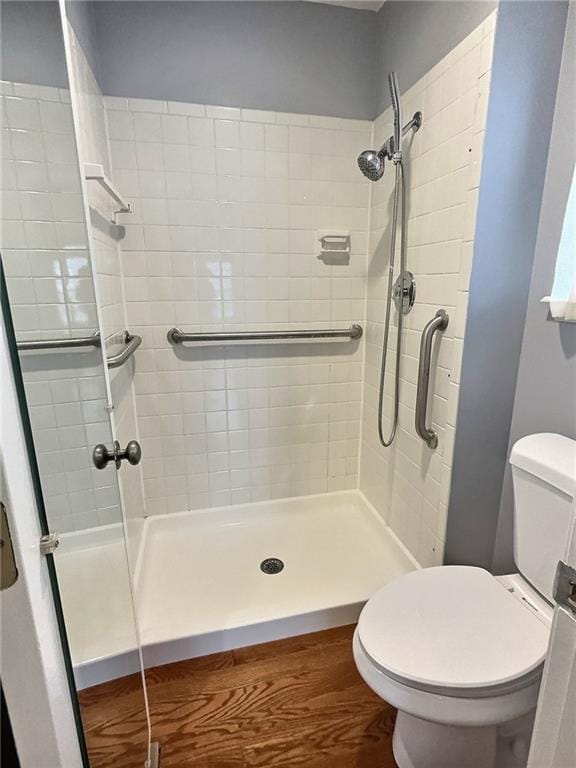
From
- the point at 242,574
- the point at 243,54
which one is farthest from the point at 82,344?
the point at 243,54

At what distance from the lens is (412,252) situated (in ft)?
5.00

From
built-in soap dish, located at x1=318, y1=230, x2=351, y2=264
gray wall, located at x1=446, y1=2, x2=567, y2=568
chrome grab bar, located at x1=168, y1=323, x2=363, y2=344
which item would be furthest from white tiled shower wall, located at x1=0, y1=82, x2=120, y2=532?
built-in soap dish, located at x1=318, y1=230, x2=351, y2=264

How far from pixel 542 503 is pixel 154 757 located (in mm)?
1251

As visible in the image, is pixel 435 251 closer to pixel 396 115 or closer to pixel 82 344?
pixel 396 115

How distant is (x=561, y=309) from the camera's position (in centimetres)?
110

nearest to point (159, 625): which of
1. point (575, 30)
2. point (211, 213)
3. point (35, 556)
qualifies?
point (35, 556)

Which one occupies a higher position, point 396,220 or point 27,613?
point 396,220

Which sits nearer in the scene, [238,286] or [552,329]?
[552,329]

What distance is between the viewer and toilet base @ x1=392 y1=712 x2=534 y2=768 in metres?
1.01

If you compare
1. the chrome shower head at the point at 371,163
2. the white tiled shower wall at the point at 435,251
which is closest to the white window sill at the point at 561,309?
the white tiled shower wall at the point at 435,251

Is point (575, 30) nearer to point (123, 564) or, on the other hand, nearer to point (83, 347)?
point (83, 347)

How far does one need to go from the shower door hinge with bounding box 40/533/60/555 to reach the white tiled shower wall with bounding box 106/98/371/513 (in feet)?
4.67

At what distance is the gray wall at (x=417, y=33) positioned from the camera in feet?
3.83

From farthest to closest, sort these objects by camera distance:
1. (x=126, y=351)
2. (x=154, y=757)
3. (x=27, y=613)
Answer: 1. (x=126, y=351)
2. (x=154, y=757)
3. (x=27, y=613)
